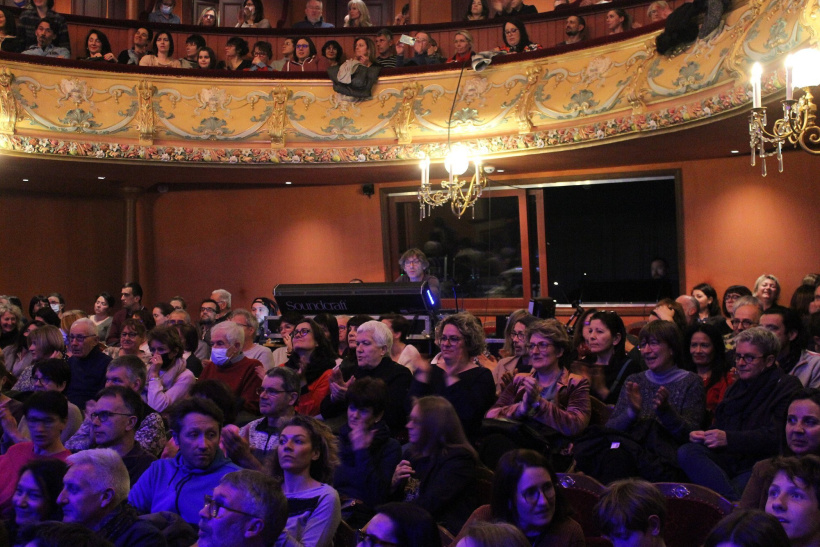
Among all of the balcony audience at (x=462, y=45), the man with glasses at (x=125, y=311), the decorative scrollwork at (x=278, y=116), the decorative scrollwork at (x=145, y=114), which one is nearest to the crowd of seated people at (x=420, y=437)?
the man with glasses at (x=125, y=311)

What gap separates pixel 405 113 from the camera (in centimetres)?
871

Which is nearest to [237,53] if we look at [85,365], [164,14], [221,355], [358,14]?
[358,14]

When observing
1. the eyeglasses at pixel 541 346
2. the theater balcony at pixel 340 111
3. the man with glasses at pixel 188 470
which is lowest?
the man with glasses at pixel 188 470

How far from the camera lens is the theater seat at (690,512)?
2.79 metres

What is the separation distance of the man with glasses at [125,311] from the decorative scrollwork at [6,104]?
1.90 meters

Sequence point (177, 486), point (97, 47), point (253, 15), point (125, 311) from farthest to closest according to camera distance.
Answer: point (253, 15) → point (97, 47) → point (125, 311) → point (177, 486)

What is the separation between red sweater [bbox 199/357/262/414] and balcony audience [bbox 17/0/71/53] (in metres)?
5.41

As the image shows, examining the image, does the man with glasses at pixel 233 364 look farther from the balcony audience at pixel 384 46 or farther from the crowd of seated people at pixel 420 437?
the balcony audience at pixel 384 46

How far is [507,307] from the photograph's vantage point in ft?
31.8

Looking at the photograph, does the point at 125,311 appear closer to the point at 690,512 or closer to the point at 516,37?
the point at 516,37

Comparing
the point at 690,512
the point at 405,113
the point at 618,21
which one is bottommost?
the point at 690,512

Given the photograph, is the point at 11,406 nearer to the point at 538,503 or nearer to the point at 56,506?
the point at 56,506

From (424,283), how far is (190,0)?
761 centimetres

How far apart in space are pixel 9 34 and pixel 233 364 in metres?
5.74
